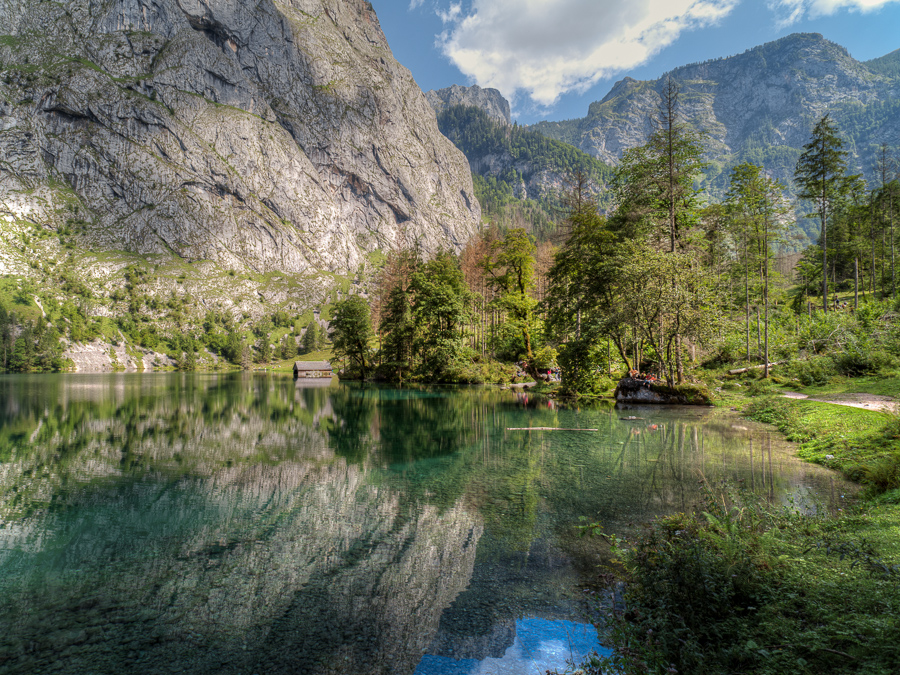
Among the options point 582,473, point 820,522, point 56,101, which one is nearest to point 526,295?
point 582,473

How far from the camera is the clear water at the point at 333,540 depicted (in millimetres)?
4895

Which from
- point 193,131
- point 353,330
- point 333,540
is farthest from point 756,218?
point 193,131

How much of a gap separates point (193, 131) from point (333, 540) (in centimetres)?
19401

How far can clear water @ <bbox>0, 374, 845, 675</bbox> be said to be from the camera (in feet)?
16.1

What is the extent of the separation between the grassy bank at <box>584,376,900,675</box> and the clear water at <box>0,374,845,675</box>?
0.99m

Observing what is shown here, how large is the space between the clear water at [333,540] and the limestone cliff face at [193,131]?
132940mm

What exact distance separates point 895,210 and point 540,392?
4420cm

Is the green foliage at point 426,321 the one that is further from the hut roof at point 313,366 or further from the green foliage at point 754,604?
the green foliage at point 754,604

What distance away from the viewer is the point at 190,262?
151 m

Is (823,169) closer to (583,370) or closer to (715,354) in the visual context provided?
(715,354)

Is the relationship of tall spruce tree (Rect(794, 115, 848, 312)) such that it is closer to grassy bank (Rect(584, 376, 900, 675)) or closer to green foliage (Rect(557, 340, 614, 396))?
green foliage (Rect(557, 340, 614, 396))

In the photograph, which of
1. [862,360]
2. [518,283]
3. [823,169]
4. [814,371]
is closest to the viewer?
[862,360]

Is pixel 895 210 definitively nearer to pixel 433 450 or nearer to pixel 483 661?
pixel 433 450

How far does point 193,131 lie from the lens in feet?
513
